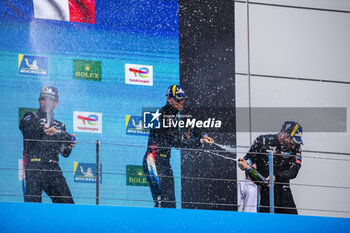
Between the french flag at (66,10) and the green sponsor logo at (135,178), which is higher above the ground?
the french flag at (66,10)

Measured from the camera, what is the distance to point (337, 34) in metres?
4.01

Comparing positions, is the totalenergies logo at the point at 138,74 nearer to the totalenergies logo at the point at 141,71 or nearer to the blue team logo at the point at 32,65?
the totalenergies logo at the point at 141,71

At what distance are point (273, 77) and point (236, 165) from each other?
587 millimetres

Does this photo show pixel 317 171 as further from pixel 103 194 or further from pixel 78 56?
pixel 78 56

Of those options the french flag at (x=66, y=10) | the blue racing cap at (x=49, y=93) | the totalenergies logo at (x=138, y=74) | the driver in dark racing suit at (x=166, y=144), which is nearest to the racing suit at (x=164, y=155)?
the driver in dark racing suit at (x=166, y=144)

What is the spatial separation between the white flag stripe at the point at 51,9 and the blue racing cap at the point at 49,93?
388 mm

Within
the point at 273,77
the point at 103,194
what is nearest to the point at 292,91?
the point at 273,77

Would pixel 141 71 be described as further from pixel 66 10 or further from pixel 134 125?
pixel 66 10

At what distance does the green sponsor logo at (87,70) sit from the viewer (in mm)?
3492

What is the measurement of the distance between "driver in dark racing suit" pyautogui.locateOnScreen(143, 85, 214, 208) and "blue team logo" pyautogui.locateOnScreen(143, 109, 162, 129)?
18 millimetres

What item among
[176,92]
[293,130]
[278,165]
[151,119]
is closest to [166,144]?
[151,119]

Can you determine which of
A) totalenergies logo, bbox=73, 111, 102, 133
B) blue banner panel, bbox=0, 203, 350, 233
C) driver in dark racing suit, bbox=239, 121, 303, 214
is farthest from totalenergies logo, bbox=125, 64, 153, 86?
blue banner panel, bbox=0, 203, 350, 233

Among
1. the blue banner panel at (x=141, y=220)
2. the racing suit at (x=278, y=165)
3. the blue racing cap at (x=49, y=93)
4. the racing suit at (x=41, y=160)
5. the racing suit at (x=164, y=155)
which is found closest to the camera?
the blue banner panel at (x=141, y=220)

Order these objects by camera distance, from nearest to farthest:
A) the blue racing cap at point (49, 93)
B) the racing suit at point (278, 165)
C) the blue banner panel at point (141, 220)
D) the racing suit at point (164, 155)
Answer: the blue banner panel at point (141, 220), the blue racing cap at point (49, 93), the racing suit at point (164, 155), the racing suit at point (278, 165)
